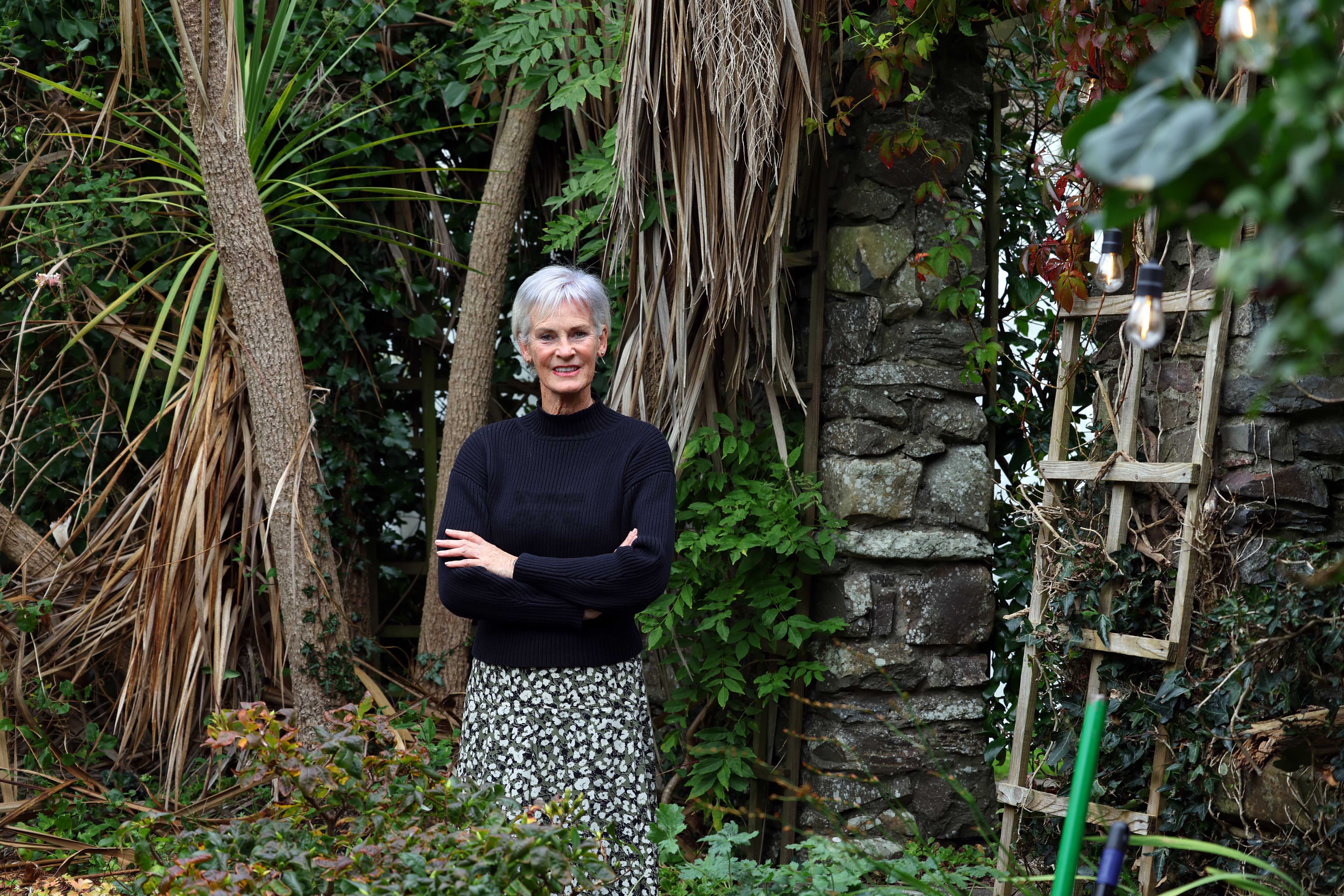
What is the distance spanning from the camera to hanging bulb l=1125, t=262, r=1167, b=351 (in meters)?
1.18

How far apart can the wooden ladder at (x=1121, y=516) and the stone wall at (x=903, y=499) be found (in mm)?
457

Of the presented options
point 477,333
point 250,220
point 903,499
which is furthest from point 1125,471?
point 250,220

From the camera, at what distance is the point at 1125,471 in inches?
85.4

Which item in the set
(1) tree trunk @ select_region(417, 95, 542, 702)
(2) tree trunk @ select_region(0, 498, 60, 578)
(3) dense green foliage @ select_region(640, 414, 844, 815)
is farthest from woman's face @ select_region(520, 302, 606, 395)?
(2) tree trunk @ select_region(0, 498, 60, 578)

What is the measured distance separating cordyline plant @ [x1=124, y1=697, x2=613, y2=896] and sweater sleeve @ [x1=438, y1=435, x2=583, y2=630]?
0.27m

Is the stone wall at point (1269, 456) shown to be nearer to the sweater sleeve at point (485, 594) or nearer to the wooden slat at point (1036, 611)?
the wooden slat at point (1036, 611)

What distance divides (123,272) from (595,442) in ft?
6.89

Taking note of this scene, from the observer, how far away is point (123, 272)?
3436 mm

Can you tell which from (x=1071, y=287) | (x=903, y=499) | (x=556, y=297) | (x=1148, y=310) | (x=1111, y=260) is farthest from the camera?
(x=903, y=499)

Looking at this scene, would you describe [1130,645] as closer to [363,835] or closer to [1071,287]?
[1071,287]

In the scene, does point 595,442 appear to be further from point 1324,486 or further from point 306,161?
point 306,161

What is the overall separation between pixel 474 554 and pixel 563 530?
6.7 inches

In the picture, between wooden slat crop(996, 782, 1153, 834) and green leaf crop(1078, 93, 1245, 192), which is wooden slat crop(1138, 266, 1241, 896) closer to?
wooden slat crop(996, 782, 1153, 834)

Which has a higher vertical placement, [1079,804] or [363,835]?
[1079,804]
